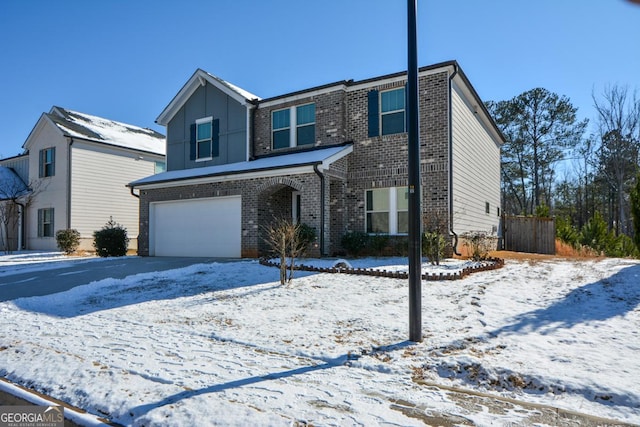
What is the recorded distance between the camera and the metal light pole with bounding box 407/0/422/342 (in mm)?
4910

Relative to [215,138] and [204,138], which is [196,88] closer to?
[204,138]

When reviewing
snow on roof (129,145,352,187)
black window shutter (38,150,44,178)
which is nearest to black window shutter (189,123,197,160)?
snow on roof (129,145,352,187)

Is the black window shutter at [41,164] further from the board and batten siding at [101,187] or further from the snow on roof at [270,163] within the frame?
the snow on roof at [270,163]

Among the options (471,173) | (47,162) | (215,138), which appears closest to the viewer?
(471,173)

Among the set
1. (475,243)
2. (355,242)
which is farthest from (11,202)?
(475,243)

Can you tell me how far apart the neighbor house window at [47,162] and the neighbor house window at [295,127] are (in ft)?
45.3

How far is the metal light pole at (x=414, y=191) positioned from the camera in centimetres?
491

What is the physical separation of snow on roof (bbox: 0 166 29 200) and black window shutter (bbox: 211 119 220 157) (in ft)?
45.0

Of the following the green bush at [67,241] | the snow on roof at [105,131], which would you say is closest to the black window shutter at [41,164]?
the snow on roof at [105,131]

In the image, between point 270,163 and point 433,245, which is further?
point 270,163

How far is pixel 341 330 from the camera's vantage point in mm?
5465

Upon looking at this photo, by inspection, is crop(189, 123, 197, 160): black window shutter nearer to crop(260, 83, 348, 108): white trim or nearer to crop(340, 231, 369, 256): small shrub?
crop(260, 83, 348, 108): white trim

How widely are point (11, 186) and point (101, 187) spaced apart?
650 cm

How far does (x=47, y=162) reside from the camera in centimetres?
2245
